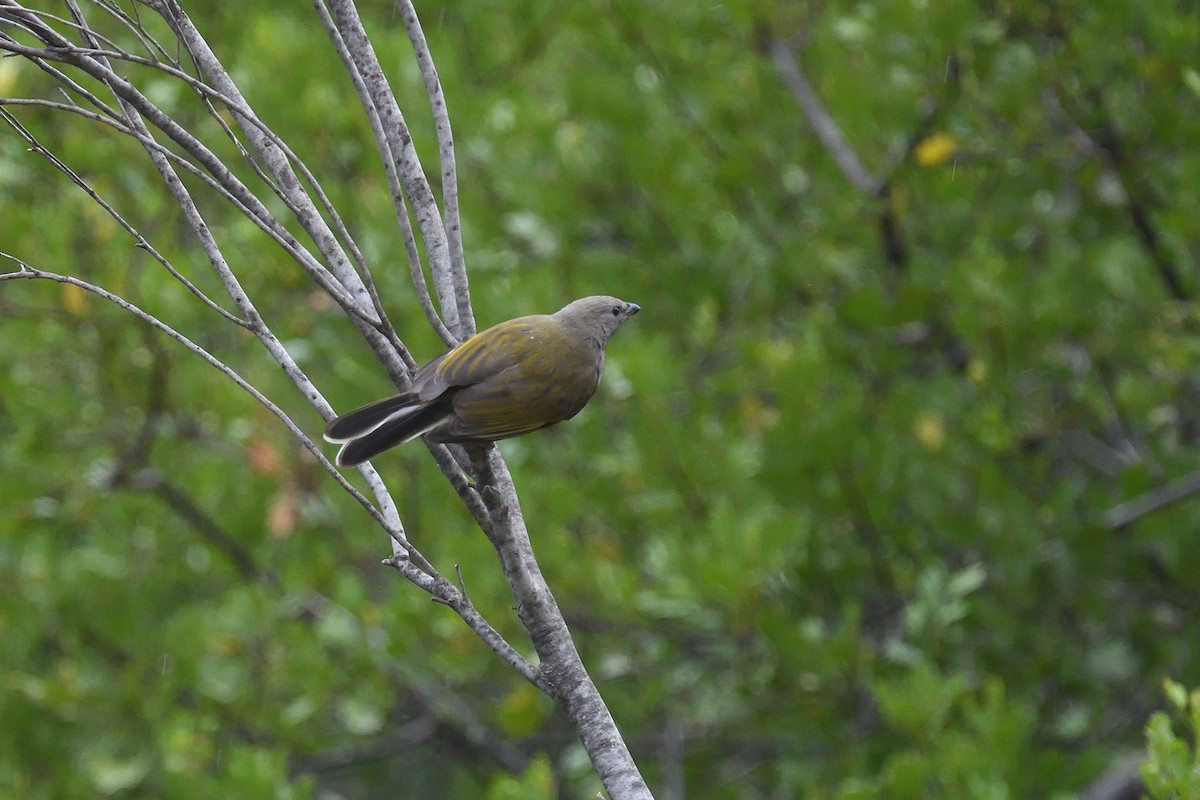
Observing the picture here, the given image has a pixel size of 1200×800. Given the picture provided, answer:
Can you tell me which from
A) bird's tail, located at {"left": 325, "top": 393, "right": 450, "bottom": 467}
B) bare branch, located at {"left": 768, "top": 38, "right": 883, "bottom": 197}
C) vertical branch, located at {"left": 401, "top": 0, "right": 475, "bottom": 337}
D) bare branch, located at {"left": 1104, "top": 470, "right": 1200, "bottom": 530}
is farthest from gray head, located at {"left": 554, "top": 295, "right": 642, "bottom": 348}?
bare branch, located at {"left": 1104, "top": 470, "right": 1200, "bottom": 530}

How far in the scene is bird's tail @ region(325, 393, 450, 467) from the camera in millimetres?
2857

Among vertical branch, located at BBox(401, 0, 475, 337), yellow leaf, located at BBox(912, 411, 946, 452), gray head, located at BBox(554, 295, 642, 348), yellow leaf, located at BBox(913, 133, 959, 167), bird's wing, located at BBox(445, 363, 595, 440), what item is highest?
vertical branch, located at BBox(401, 0, 475, 337)

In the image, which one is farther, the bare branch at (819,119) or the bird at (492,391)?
the bare branch at (819,119)

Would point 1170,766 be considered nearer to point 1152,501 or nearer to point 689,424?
point 1152,501

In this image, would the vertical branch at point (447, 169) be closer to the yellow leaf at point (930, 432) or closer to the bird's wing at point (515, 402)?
the bird's wing at point (515, 402)

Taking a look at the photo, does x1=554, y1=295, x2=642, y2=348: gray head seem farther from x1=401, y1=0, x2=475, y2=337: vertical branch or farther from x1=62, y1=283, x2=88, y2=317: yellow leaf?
x1=62, y1=283, x2=88, y2=317: yellow leaf

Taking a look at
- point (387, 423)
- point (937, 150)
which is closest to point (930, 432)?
point (937, 150)

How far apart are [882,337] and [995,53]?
1139 millimetres

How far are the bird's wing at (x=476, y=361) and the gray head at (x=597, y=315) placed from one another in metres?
0.27

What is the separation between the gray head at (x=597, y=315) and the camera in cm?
386

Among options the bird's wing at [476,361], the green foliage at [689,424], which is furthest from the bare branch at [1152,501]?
the bird's wing at [476,361]

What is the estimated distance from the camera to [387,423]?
292 centimetres

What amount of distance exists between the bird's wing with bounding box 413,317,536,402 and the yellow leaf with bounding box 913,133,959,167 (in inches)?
74.2

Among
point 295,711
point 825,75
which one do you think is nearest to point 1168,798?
point 295,711
